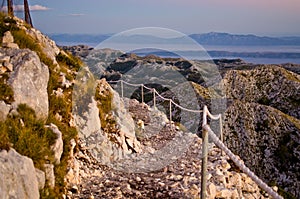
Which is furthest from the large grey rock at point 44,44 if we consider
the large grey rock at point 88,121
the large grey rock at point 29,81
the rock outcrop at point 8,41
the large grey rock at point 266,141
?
the large grey rock at point 266,141

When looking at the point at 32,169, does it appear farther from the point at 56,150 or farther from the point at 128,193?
the point at 128,193

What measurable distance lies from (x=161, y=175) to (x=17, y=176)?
4.48 metres

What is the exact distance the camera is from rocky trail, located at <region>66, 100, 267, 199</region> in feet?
27.4

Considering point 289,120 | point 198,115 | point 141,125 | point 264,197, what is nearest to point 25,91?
point 141,125

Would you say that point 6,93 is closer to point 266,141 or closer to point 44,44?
point 44,44

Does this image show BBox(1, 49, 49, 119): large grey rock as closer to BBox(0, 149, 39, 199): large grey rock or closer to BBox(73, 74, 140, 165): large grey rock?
BBox(73, 74, 140, 165): large grey rock

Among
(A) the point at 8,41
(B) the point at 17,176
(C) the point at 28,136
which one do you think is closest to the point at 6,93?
(C) the point at 28,136

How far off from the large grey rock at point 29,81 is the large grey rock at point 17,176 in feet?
6.45

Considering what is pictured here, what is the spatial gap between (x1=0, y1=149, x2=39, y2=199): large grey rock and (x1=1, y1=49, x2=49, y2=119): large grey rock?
6.45 ft

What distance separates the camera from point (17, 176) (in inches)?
236

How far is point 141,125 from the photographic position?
13.8 meters

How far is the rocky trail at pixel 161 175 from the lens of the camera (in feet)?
27.4

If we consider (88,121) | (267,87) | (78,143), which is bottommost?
(267,87)

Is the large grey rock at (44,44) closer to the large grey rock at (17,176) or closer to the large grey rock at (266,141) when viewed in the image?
the large grey rock at (17,176)
